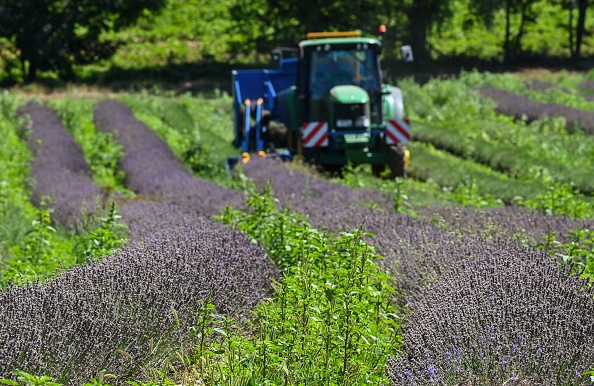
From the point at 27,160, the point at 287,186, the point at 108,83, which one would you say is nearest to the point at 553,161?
the point at 287,186

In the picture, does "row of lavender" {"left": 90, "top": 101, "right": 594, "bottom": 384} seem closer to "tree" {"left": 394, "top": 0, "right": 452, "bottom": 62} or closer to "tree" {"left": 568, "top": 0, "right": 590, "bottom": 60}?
"tree" {"left": 394, "top": 0, "right": 452, "bottom": 62}

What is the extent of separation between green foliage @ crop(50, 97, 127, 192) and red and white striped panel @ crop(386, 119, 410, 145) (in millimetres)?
3950

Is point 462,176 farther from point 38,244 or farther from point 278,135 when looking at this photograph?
point 38,244

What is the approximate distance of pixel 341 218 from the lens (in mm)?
8211

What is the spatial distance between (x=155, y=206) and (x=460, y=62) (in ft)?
105

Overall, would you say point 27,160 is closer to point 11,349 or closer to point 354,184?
point 354,184

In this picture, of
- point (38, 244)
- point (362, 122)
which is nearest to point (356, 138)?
point (362, 122)

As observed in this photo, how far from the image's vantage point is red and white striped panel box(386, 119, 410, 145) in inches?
596

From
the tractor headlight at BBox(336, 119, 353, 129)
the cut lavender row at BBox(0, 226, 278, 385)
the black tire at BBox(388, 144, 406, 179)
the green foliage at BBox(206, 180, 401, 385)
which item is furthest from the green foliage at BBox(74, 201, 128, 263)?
the black tire at BBox(388, 144, 406, 179)

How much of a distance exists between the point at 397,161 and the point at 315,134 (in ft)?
4.26

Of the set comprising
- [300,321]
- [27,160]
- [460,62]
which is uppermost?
[300,321]

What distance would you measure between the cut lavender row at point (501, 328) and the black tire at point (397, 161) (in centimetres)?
947

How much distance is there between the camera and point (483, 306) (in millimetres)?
4977

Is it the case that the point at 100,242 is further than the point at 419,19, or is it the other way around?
the point at 419,19
